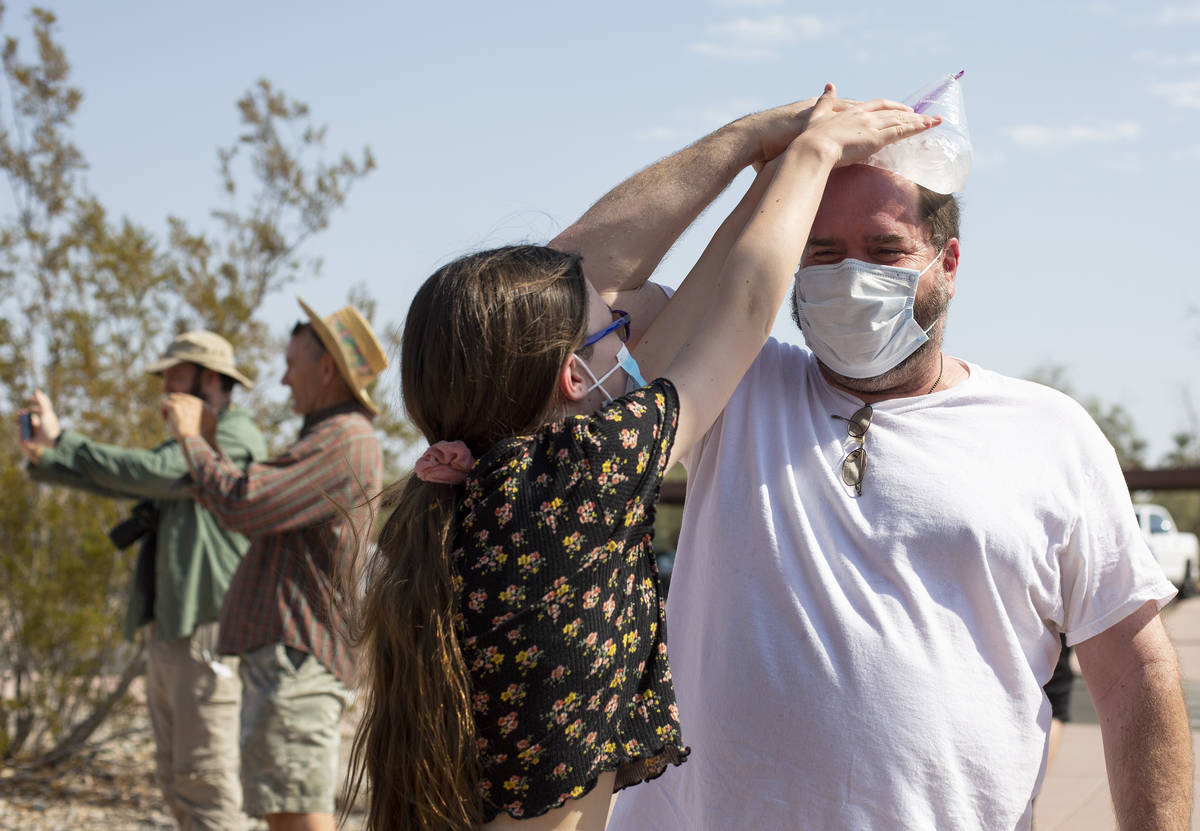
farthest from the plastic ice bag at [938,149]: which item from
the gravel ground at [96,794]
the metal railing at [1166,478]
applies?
the metal railing at [1166,478]

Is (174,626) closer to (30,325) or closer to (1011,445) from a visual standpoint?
(30,325)

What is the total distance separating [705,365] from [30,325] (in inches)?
238

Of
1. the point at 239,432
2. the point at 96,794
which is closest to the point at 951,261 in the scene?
the point at 239,432

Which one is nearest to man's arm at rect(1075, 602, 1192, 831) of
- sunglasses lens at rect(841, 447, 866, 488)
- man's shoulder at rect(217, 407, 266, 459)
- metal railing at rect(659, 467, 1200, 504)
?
sunglasses lens at rect(841, 447, 866, 488)

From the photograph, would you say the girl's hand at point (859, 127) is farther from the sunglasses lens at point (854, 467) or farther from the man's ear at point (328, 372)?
the man's ear at point (328, 372)

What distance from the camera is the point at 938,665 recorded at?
1.94 m

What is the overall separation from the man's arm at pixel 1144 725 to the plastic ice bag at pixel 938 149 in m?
0.85

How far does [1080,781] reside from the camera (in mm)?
6480

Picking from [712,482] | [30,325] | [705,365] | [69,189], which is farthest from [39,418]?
[705,365]

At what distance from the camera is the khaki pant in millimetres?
4879

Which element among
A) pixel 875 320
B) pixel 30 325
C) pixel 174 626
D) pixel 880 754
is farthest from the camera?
pixel 30 325

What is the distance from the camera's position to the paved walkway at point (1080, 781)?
18.3 feet

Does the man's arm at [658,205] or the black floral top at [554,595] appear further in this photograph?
the man's arm at [658,205]

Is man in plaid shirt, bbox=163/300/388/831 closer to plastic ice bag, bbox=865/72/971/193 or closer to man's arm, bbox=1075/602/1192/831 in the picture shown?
plastic ice bag, bbox=865/72/971/193
